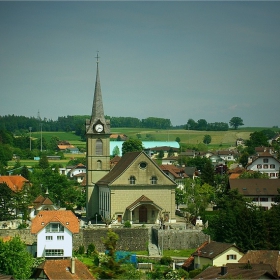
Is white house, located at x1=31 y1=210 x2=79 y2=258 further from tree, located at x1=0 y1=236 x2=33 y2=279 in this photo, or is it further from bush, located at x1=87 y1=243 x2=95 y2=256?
tree, located at x1=0 y1=236 x2=33 y2=279

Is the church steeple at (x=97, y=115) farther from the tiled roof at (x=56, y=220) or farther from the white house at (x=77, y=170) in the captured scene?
the white house at (x=77, y=170)

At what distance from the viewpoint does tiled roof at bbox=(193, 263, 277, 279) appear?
48594 millimetres

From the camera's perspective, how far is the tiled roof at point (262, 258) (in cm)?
5620

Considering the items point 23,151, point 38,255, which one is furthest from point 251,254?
point 23,151

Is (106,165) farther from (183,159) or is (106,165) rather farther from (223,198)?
(183,159)

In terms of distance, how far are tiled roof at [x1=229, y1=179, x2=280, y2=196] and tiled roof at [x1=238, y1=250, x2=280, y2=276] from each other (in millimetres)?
31631

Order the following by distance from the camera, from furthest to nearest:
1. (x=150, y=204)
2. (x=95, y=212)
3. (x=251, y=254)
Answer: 1. (x=95, y=212)
2. (x=150, y=204)
3. (x=251, y=254)

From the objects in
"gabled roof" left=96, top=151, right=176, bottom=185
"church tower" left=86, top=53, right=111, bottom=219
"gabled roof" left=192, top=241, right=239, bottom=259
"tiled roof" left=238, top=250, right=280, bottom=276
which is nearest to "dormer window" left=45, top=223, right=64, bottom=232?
"gabled roof" left=192, top=241, right=239, bottom=259

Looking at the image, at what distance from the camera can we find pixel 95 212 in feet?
285

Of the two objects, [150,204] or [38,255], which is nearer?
[38,255]

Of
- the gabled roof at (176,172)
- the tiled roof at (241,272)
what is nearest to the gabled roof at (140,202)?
the tiled roof at (241,272)

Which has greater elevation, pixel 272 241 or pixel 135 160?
pixel 135 160

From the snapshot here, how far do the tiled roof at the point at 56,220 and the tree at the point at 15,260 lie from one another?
8.26 metres

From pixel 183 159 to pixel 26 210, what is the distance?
7040 centimetres
